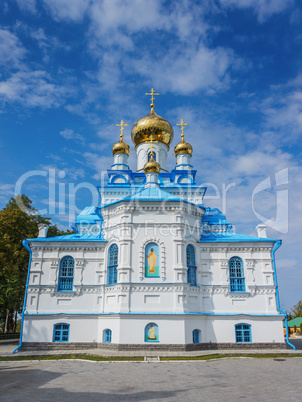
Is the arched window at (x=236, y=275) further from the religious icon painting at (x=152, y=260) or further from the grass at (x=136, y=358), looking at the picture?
the religious icon painting at (x=152, y=260)

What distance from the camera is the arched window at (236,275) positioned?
1595cm

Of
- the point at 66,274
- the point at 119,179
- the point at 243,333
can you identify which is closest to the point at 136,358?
the point at 243,333

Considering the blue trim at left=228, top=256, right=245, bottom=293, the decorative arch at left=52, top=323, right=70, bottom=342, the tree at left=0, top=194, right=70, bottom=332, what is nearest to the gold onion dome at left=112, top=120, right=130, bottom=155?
the tree at left=0, top=194, right=70, bottom=332

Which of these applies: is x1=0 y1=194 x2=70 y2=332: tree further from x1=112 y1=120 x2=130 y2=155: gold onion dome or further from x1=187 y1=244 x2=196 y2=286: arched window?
x1=187 y1=244 x2=196 y2=286: arched window

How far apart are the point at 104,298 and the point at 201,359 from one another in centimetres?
540

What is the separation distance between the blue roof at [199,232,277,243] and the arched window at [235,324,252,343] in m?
4.14

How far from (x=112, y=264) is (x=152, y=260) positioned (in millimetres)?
Result: 2096

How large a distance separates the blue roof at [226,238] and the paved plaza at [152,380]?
5930mm

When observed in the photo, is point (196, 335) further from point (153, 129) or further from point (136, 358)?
point (153, 129)

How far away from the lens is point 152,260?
15.1 meters

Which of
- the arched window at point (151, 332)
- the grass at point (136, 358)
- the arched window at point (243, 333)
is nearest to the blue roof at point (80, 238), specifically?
the arched window at point (151, 332)

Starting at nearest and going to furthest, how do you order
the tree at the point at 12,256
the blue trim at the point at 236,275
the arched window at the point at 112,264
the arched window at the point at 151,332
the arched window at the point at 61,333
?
the arched window at the point at 151,332 → the arched window at the point at 61,333 → the arched window at the point at 112,264 → the blue trim at the point at 236,275 → the tree at the point at 12,256

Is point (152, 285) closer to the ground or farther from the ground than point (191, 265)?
closer to the ground

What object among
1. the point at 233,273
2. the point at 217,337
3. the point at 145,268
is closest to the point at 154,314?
the point at 145,268
